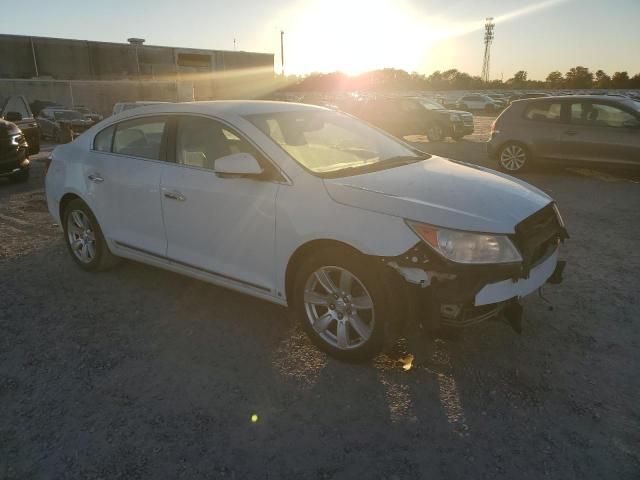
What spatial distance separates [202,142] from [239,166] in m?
0.78

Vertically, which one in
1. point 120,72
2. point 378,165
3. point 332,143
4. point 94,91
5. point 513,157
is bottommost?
point 513,157

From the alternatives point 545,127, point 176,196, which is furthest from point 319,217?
point 545,127

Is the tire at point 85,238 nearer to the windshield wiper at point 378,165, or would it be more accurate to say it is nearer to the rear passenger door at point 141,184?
the rear passenger door at point 141,184

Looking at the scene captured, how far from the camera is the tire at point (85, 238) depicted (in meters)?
4.51

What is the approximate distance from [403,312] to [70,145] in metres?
3.82

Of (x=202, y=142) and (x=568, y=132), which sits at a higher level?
(x=202, y=142)

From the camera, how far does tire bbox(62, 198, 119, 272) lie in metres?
4.51

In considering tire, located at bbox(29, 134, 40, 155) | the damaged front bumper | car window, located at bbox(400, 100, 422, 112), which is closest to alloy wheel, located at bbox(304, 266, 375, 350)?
the damaged front bumper

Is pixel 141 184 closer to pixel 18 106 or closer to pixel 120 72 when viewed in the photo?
pixel 18 106

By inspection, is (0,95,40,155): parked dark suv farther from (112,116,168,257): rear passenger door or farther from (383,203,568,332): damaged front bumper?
(383,203,568,332): damaged front bumper

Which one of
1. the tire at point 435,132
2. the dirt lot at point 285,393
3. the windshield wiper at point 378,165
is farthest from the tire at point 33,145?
the tire at point 435,132

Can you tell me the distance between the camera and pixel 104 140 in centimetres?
443

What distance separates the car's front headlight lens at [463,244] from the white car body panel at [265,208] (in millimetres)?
42

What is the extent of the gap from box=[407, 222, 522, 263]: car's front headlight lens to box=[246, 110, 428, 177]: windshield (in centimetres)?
83
